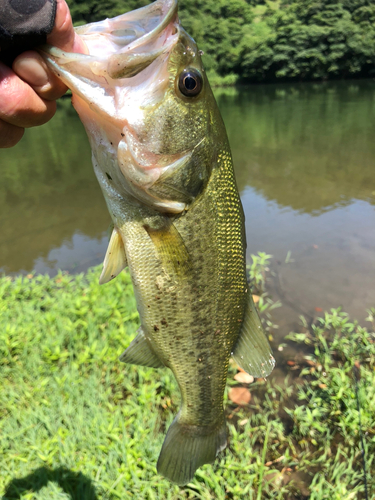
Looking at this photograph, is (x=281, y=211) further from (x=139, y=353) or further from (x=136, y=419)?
(x=139, y=353)

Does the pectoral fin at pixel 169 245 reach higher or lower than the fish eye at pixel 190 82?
lower

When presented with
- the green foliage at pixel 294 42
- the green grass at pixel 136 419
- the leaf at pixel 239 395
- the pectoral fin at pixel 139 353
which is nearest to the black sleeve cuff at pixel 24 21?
the pectoral fin at pixel 139 353

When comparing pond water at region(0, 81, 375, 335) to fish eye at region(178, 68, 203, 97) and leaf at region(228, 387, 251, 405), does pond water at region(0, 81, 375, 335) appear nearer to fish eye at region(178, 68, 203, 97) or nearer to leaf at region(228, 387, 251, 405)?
leaf at region(228, 387, 251, 405)

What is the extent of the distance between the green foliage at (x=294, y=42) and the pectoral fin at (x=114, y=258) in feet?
161

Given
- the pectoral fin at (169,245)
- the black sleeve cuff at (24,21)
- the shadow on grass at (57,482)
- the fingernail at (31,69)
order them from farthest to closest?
1. the shadow on grass at (57,482)
2. the pectoral fin at (169,245)
3. the fingernail at (31,69)
4. the black sleeve cuff at (24,21)

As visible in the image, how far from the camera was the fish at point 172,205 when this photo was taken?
4.37 feet

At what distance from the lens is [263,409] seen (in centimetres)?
302

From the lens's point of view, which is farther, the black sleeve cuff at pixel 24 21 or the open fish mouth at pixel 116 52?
the open fish mouth at pixel 116 52

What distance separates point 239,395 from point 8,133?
2.71 metres

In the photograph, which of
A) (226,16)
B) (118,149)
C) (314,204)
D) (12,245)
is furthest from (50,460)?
(226,16)

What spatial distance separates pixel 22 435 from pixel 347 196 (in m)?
8.28

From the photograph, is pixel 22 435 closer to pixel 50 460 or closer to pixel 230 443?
pixel 50 460

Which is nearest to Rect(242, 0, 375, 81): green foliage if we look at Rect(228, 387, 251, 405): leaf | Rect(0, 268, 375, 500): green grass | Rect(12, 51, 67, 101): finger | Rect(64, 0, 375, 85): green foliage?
Rect(64, 0, 375, 85): green foliage

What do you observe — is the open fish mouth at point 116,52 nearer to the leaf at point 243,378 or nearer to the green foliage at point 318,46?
the leaf at point 243,378
